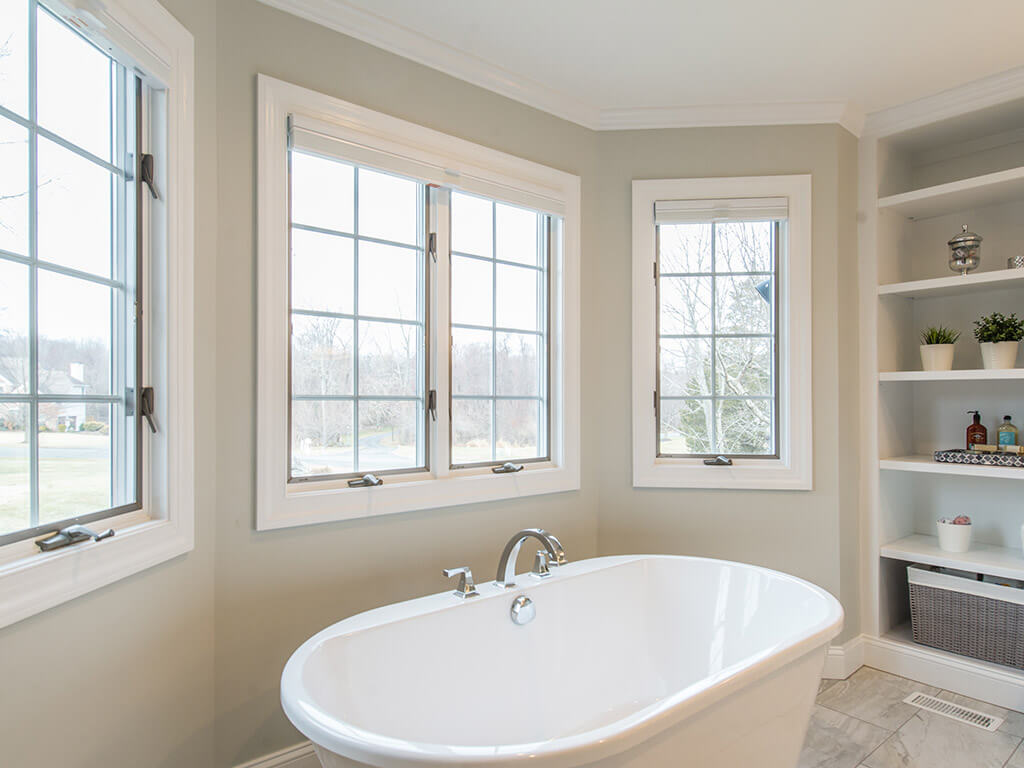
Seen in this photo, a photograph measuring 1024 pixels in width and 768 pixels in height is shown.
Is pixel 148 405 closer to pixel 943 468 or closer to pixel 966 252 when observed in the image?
pixel 943 468

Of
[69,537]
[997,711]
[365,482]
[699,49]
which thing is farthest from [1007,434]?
[69,537]

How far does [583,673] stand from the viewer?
7.08ft

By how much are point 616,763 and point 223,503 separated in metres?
1.29

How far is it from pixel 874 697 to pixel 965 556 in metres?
0.74

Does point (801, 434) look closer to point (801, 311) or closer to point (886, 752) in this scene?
point (801, 311)

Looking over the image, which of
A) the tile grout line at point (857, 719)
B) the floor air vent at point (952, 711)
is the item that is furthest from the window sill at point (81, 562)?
the floor air vent at point (952, 711)

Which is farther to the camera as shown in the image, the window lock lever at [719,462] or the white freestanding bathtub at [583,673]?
the window lock lever at [719,462]

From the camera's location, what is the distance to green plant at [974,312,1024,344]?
104 inches

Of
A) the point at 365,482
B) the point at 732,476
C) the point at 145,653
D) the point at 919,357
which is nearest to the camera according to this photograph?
the point at 145,653

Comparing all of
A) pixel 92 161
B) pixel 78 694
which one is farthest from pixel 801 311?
pixel 78 694

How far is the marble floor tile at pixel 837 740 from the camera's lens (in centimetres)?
216

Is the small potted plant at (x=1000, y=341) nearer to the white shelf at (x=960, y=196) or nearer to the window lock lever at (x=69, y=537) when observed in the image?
the white shelf at (x=960, y=196)

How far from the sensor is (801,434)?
2777mm

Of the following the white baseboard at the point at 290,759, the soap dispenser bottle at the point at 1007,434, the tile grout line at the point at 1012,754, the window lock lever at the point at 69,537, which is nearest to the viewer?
the window lock lever at the point at 69,537
